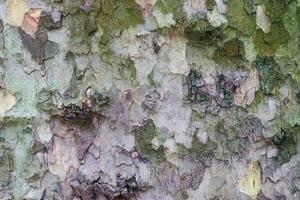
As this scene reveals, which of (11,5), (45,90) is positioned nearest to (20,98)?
(45,90)

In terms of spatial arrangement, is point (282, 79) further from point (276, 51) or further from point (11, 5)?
point (11, 5)

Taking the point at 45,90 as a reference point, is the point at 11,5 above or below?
above

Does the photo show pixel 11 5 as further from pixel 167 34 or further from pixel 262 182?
pixel 262 182

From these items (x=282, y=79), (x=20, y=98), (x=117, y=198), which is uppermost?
(x=282, y=79)

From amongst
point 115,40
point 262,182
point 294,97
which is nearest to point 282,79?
point 294,97

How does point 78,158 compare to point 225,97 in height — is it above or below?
below
